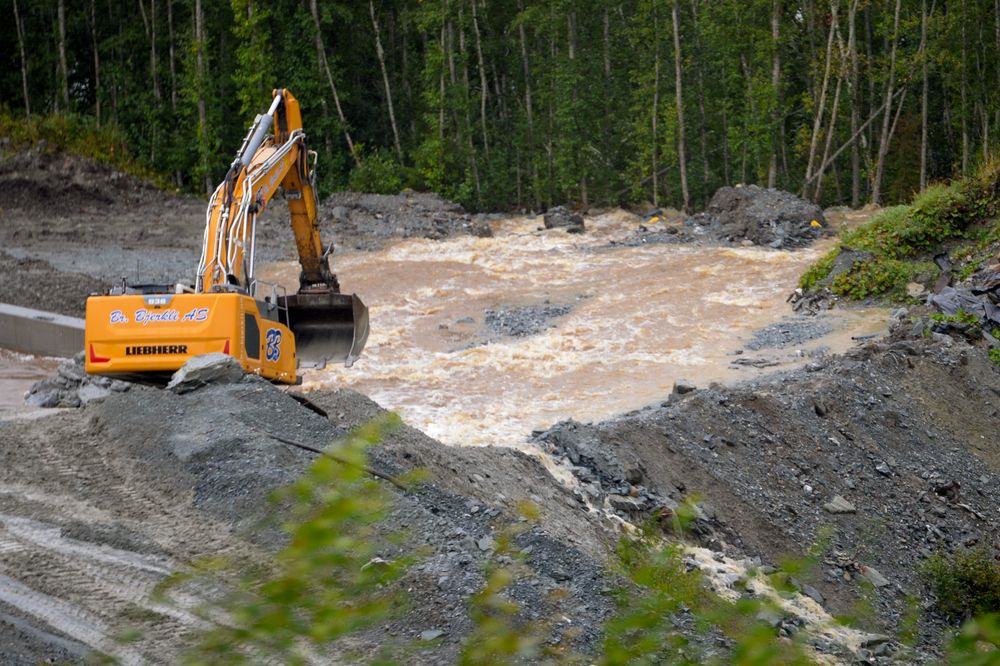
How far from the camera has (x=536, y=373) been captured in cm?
1878

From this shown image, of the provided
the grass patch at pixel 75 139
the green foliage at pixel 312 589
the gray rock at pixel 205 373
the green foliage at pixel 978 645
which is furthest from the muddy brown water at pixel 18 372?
the grass patch at pixel 75 139

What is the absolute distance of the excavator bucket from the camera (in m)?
14.1

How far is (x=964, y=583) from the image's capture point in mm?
9727

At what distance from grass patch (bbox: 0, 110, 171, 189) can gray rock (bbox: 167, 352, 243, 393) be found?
24.2 meters

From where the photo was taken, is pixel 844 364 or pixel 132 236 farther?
pixel 132 236

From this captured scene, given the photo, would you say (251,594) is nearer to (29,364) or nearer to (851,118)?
(29,364)

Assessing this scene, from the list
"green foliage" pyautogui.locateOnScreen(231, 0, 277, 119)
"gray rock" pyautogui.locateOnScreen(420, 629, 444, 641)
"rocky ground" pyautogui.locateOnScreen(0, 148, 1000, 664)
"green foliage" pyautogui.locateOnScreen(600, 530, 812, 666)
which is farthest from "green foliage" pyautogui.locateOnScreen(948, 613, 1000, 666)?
"green foliage" pyautogui.locateOnScreen(231, 0, 277, 119)

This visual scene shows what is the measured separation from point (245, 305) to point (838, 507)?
5605 millimetres

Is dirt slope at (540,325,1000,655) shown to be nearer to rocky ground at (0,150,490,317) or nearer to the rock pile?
the rock pile

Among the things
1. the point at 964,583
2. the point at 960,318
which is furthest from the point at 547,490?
the point at 960,318

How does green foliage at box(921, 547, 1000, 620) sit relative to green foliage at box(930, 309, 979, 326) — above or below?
below

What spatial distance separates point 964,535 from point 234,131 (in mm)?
31384

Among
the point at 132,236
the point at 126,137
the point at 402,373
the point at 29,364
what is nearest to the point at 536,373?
the point at 402,373

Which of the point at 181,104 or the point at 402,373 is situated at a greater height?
the point at 181,104
